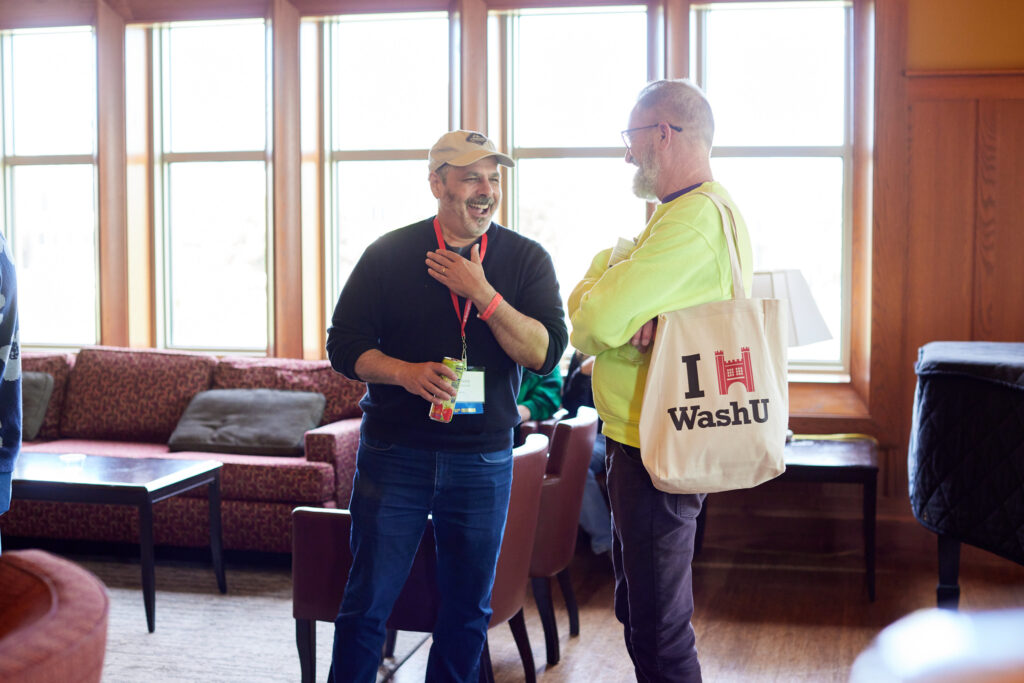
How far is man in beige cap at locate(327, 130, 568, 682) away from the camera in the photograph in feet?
6.56

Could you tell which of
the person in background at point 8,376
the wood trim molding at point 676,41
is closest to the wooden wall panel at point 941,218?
the wood trim molding at point 676,41

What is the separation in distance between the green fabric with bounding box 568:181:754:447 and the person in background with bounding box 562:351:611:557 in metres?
1.83

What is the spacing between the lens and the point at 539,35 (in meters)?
5.20

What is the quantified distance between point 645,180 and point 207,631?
2.43m

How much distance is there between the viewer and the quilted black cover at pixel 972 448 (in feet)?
7.18

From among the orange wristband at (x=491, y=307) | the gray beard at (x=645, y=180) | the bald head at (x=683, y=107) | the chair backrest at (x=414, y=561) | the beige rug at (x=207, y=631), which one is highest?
the bald head at (x=683, y=107)

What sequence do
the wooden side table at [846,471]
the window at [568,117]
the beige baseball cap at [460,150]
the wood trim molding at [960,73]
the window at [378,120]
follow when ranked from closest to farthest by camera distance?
the beige baseball cap at [460,150]
the wooden side table at [846,471]
the wood trim molding at [960,73]
the window at [568,117]
the window at [378,120]

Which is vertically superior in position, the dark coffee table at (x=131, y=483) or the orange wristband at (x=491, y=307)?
the orange wristband at (x=491, y=307)

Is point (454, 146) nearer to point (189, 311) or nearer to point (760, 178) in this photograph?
point (760, 178)

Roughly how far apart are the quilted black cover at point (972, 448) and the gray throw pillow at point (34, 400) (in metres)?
4.28

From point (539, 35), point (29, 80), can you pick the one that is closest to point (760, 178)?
point (539, 35)

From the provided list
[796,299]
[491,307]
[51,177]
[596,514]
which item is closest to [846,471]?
[796,299]

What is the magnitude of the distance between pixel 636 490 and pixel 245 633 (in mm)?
2099

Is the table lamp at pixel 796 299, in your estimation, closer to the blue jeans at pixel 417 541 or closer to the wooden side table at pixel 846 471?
the wooden side table at pixel 846 471
